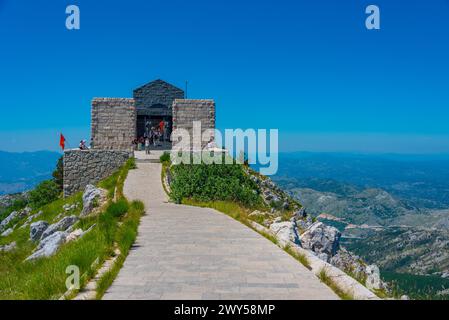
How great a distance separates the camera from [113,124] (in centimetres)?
3766

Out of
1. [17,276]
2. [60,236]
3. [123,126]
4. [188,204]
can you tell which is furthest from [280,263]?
[123,126]

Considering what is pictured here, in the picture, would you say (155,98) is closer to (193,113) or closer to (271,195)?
(193,113)

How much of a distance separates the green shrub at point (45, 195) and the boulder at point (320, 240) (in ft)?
82.0

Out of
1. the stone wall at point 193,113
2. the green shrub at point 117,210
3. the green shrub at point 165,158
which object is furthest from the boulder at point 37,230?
the stone wall at point 193,113

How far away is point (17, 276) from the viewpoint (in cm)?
1165

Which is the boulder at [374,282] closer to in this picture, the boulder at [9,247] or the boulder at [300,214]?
the boulder at [300,214]

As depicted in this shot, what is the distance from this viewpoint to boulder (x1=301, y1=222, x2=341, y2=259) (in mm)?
16859

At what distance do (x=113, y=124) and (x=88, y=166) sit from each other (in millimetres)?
6058

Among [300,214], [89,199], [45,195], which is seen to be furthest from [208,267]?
[45,195]

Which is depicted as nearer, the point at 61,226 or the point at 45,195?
the point at 61,226
